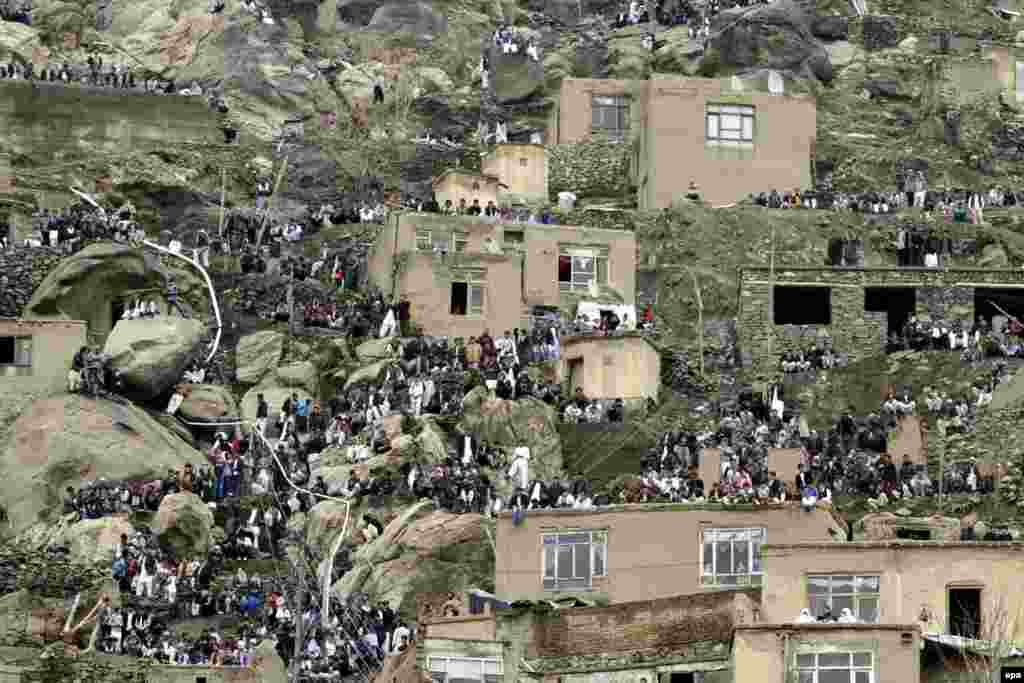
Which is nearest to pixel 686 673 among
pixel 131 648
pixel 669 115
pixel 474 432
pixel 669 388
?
pixel 131 648

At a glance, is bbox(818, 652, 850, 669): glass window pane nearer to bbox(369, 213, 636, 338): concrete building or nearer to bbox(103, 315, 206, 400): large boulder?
bbox(103, 315, 206, 400): large boulder

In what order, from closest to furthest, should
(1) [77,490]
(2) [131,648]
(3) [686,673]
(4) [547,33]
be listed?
(3) [686,673]
(2) [131,648]
(1) [77,490]
(4) [547,33]

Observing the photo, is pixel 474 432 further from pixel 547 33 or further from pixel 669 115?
pixel 547 33

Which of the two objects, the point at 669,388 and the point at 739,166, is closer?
the point at 669,388

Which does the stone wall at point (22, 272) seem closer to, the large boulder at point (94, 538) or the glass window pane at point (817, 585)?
the large boulder at point (94, 538)

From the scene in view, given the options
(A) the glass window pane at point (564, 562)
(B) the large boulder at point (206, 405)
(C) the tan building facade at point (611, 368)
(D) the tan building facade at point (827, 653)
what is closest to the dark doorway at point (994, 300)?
(C) the tan building facade at point (611, 368)
